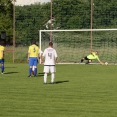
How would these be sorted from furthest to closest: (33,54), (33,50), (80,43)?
(80,43)
(33,54)
(33,50)

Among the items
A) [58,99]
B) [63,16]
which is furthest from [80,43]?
[58,99]

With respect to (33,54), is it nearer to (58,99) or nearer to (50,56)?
(50,56)

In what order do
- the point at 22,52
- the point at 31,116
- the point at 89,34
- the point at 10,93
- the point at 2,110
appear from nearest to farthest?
1. the point at 31,116
2. the point at 2,110
3. the point at 10,93
4. the point at 89,34
5. the point at 22,52

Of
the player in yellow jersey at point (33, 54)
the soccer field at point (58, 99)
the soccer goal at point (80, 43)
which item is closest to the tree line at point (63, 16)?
the soccer goal at point (80, 43)

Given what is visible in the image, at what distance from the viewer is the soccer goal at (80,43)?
4209 centimetres

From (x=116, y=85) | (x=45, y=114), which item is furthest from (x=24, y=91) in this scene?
(x=45, y=114)

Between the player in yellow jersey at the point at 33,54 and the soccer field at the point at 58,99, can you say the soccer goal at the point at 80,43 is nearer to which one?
the player in yellow jersey at the point at 33,54

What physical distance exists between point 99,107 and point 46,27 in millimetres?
31044

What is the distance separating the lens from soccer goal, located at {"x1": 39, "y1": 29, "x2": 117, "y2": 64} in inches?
1657

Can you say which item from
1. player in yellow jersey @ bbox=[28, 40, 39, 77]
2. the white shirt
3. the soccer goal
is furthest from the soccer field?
the soccer goal

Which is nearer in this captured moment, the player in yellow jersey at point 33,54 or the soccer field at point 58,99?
the soccer field at point 58,99

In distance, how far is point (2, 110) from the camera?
1279 cm

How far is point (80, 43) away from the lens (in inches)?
1706

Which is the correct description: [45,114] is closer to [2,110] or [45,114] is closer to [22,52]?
[2,110]
